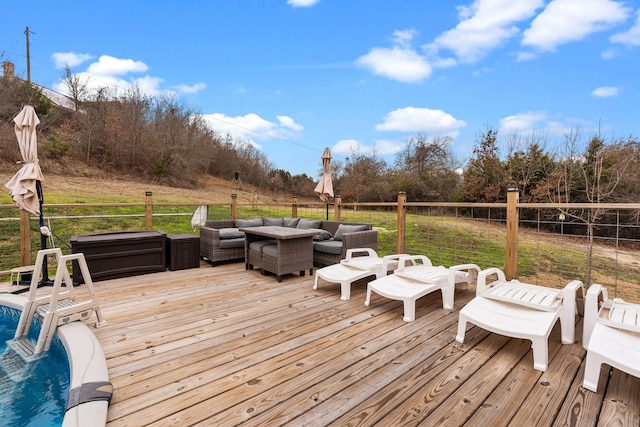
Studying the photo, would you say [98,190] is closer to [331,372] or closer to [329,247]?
[329,247]

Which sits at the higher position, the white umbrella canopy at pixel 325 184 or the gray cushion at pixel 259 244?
the white umbrella canopy at pixel 325 184

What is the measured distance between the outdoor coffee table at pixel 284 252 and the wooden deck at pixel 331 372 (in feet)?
3.15

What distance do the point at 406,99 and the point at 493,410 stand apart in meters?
14.2

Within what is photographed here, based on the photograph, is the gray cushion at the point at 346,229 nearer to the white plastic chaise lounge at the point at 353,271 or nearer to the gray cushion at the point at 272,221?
the white plastic chaise lounge at the point at 353,271

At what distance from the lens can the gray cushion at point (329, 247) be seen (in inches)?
186

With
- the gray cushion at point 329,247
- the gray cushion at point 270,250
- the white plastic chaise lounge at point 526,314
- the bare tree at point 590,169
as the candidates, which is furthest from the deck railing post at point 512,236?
the bare tree at point 590,169

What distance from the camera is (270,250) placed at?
4.43m

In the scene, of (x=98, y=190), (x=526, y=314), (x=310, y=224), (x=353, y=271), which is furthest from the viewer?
(x=98, y=190)

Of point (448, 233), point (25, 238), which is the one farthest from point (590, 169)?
point (25, 238)

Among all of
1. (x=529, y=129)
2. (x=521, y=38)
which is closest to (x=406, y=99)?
(x=529, y=129)

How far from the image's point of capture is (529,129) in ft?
36.0

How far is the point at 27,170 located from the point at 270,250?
301 centimetres

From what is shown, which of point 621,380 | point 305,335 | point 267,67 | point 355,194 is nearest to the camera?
point 621,380

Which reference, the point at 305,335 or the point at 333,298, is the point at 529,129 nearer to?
the point at 333,298
